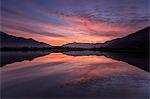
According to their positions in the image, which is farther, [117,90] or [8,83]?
[8,83]

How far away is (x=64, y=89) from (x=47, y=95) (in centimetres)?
132

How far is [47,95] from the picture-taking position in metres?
8.88

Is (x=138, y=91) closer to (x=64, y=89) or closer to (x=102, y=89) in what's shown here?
(x=102, y=89)

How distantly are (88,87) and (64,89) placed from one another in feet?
4.06

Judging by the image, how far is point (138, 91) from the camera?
9.80 m

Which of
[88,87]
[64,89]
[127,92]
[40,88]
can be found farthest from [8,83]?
[127,92]

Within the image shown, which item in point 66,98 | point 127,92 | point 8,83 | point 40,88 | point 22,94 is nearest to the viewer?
point 66,98

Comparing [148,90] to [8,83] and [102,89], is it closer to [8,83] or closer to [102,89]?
[102,89]

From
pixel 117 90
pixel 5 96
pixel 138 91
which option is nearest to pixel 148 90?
pixel 138 91

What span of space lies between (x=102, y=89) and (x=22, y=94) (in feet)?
11.9

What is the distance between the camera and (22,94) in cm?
902

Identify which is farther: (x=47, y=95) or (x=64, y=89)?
(x=64, y=89)

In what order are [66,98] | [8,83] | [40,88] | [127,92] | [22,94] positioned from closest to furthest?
[66,98] < [22,94] < [127,92] < [40,88] < [8,83]

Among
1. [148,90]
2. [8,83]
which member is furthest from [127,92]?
[8,83]
